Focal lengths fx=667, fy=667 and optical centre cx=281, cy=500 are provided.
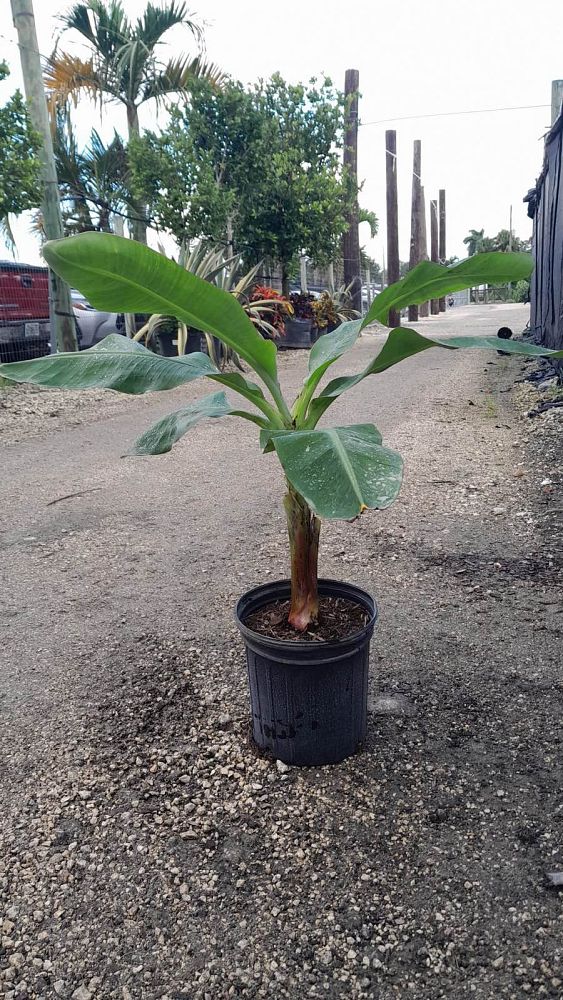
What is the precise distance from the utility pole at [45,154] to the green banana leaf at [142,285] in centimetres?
558

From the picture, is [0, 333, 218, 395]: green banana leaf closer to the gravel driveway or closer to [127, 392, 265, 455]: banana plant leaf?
[127, 392, 265, 455]: banana plant leaf

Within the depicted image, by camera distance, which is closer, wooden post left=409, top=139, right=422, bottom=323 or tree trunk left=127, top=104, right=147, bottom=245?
tree trunk left=127, top=104, right=147, bottom=245

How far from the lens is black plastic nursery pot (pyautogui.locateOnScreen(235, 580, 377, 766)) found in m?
1.67

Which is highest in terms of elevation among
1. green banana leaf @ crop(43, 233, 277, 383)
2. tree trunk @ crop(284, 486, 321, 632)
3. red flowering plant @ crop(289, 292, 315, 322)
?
red flowering plant @ crop(289, 292, 315, 322)

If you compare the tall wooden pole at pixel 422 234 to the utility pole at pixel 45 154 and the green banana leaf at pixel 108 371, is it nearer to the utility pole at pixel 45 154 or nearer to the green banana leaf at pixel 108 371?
the utility pole at pixel 45 154

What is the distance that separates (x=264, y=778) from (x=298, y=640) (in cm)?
38

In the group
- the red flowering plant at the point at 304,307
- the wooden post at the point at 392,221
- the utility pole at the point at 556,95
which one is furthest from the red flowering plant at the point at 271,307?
the wooden post at the point at 392,221

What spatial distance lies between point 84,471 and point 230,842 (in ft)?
11.9

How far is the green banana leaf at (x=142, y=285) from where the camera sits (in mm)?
1324

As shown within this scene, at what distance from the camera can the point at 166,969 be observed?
127 centimetres

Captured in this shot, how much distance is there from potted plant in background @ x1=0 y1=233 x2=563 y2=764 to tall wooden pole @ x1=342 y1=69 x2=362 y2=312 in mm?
13160

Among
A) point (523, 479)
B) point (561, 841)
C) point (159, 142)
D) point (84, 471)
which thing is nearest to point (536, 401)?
point (523, 479)

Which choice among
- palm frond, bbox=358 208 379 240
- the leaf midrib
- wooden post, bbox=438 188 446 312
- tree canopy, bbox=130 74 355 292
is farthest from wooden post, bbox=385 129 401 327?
Result: wooden post, bbox=438 188 446 312

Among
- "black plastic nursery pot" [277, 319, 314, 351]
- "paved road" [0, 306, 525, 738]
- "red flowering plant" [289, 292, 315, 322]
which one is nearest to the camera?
"paved road" [0, 306, 525, 738]
